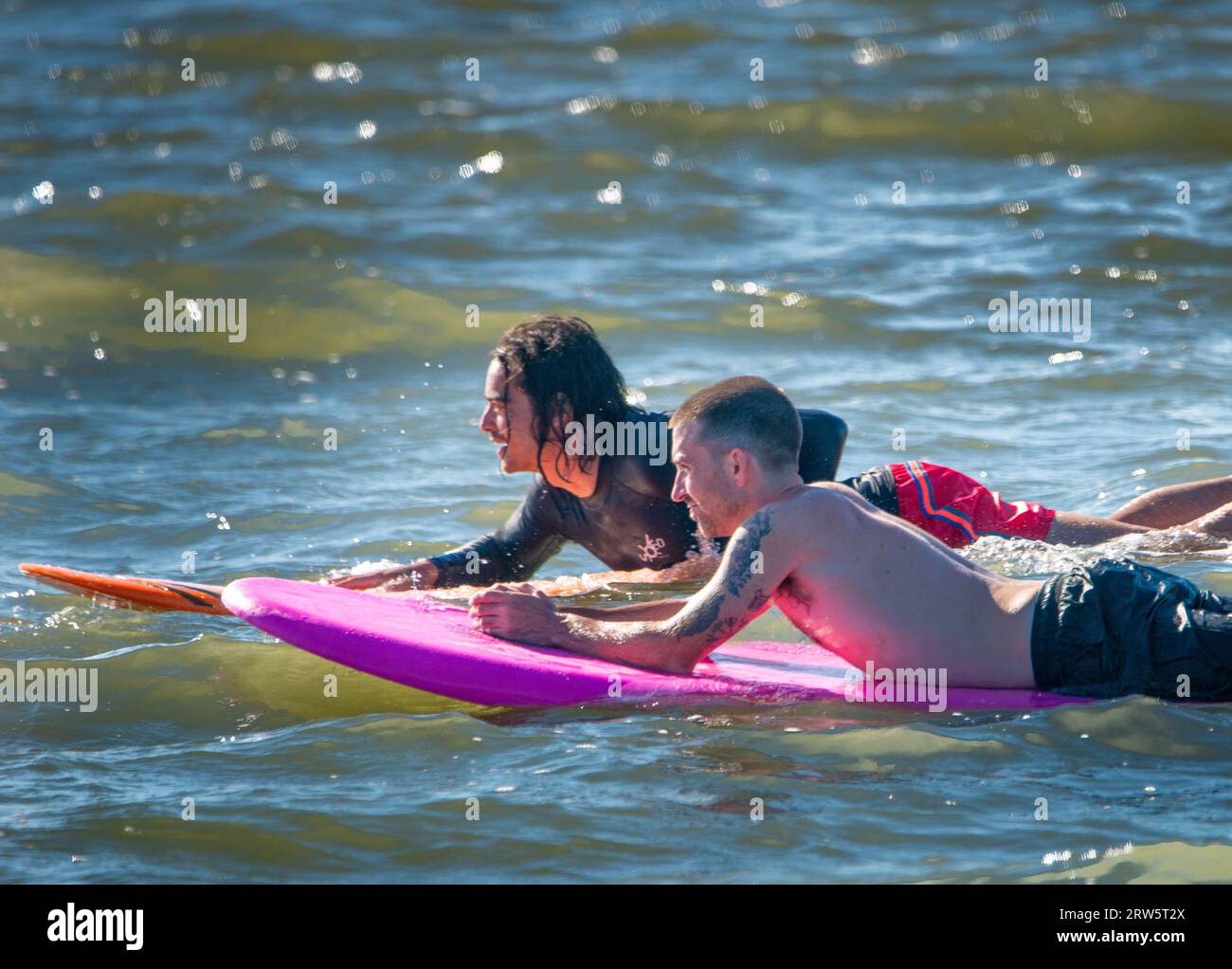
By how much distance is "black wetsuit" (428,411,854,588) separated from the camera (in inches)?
204

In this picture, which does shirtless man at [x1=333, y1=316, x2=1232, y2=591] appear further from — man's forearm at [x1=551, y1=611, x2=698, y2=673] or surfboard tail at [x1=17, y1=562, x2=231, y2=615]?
man's forearm at [x1=551, y1=611, x2=698, y2=673]

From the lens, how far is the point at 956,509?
541 cm

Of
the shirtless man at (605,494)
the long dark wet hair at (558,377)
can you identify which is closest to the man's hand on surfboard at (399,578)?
the shirtless man at (605,494)

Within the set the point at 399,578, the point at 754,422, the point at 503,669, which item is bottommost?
the point at 503,669

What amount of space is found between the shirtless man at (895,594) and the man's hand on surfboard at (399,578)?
4.99ft

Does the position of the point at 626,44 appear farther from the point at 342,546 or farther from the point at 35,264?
the point at 342,546

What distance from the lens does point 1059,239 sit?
449 inches

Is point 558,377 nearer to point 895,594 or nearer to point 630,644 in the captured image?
point 630,644

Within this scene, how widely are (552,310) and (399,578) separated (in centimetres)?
505

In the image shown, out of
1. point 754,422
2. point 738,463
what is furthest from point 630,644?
point 754,422

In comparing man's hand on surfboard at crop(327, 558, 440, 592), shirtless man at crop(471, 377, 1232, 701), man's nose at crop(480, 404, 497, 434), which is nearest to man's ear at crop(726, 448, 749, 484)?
shirtless man at crop(471, 377, 1232, 701)

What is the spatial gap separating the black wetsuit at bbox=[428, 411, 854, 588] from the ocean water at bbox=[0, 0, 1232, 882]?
238mm
